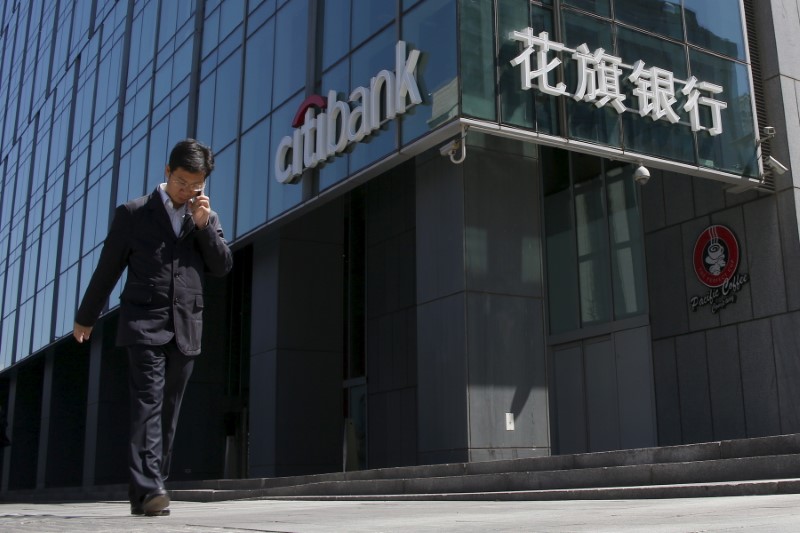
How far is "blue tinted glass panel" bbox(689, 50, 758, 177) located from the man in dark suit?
11.0m

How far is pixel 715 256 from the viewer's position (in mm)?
15414

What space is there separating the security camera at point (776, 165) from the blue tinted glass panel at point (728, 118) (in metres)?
0.22

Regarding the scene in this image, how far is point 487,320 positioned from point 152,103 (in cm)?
1438

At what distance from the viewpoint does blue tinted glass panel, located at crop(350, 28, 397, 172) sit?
13.4 m

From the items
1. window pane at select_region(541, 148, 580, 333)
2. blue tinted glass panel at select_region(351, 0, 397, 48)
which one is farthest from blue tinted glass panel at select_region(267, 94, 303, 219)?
window pane at select_region(541, 148, 580, 333)

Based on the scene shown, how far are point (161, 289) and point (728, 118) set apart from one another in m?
12.2

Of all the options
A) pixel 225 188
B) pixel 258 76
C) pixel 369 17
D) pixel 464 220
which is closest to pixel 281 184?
pixel 225 188

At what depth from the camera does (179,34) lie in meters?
23.1

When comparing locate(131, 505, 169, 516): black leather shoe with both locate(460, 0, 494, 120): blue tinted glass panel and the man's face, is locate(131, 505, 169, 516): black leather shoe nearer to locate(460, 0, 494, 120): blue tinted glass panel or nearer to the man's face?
the man's face

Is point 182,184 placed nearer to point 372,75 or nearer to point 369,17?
point 372,75

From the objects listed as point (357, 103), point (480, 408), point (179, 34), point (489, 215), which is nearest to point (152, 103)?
point (179, 34)

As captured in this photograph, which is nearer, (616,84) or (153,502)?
(153,502)

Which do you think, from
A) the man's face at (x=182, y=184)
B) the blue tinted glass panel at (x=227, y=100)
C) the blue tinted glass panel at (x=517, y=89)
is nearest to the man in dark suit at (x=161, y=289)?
the man's face at (x=182, y=184)

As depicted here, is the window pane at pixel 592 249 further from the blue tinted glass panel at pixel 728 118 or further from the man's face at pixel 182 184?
the man's face at pixel 182 184
